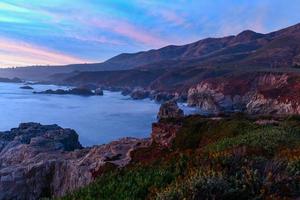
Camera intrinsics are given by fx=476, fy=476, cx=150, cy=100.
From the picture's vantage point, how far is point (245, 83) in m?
118

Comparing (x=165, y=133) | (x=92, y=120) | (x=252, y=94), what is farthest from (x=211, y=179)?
(x=252, y=94)

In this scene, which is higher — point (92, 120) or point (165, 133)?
point (165, 133)

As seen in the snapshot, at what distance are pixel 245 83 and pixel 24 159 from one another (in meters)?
85.7

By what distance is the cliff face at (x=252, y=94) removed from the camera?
79.6 metres

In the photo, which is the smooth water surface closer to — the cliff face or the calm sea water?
the calm sea water

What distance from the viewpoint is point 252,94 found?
358ft

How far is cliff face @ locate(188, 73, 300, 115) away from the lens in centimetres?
7957

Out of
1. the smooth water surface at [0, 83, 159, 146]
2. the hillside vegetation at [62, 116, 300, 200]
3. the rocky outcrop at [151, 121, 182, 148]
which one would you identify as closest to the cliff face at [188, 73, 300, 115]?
the smooth water surface at [0, 83, 159, 146]

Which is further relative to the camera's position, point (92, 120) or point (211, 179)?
point (92, 120)

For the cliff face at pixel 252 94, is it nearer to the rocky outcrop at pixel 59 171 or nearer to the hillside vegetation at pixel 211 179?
the rocky outcrop at pixel 59 171

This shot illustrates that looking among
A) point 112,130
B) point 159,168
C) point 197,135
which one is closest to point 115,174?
point 159,168

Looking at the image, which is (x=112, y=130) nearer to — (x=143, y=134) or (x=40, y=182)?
(x=143, y=134)

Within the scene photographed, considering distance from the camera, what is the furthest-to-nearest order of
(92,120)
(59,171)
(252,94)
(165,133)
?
1. (252,94)
2. (92,120)
3. (165,133)
4. (59,171)

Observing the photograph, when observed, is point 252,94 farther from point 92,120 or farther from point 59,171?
point 59,171
